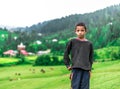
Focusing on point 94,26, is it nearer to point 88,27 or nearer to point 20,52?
point 88,27

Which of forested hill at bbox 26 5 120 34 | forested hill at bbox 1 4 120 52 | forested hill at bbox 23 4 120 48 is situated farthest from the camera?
forested hill at bbox 26 5 120 34

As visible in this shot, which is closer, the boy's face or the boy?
the boy's face

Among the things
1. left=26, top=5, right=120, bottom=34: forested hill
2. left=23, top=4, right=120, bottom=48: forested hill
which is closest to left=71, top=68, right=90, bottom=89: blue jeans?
left=23, top=4, right=120, bottom=48: forested hill

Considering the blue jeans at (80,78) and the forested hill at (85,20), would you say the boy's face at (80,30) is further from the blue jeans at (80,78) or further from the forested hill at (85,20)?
the forested hill at (85,20)

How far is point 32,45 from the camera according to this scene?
68875 mm

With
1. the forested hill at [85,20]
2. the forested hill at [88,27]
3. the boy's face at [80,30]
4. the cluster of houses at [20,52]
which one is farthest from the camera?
the forested hill at [85,20]

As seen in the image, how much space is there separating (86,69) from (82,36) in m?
0.66

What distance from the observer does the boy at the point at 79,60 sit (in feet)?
27.4

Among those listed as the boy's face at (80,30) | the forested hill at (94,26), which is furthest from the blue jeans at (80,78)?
the forested hill at (94,26)

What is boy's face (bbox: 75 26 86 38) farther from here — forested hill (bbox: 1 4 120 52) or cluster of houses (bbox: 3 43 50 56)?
cluster of houses (bbox: 3 43 50 56)

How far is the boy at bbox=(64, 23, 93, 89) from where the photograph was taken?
329 inches

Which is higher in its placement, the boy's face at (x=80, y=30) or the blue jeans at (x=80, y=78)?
the boy's face at (x=80, y=30)

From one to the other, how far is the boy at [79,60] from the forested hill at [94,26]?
172 ft

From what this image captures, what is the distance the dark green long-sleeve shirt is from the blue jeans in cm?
12
